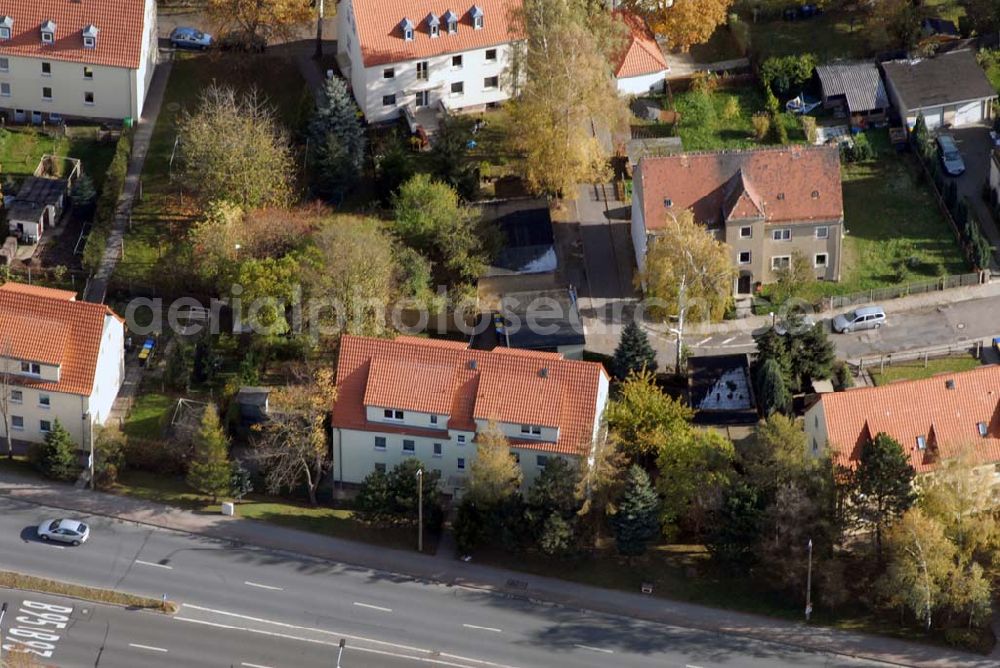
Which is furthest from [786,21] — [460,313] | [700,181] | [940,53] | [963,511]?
[963,511]

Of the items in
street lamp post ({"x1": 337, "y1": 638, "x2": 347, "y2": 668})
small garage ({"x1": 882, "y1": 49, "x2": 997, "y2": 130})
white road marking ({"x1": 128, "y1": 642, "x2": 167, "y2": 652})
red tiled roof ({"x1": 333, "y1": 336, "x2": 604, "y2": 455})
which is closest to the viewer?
street lamp post ({"x1": 337, "y1": 638, "x2": 347, "y2": 668})

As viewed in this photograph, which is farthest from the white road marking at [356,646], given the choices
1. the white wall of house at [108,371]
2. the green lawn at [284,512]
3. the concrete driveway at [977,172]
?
the concrete driveway at [977,172]

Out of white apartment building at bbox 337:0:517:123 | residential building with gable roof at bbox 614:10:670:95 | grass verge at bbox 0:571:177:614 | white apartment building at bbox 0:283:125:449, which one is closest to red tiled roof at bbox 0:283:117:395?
white apartment building at bbox 0:283:125:449

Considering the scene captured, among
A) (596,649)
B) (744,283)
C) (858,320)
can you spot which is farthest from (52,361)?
(858,320)

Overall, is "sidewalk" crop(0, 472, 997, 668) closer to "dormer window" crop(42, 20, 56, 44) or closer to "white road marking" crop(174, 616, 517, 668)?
"white road marking" crop(174, 616, 517, 668)

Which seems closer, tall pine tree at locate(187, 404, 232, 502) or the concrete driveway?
tall pine tree at locate(187, 404, 232, 502)

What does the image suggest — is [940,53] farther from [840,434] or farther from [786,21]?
[840,434]

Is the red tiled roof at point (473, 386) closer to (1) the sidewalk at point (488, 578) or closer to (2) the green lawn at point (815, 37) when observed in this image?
(1) the sidewalk at point (488, 578)
